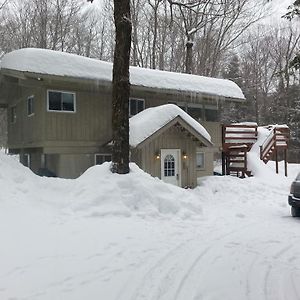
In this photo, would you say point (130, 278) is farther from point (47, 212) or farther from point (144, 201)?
point (144, 201)

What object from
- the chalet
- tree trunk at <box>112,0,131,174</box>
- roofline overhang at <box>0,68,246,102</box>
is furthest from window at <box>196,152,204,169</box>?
tree trunk at <box>112,0,131,174</box>

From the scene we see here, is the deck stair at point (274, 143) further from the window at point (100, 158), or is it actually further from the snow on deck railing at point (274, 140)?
the window at point (100, 158)

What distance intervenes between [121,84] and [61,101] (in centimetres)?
518

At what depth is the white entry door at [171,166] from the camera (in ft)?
60.4

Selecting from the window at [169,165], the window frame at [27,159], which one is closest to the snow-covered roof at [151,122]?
the window at [169,165]

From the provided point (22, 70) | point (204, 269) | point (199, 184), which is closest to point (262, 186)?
point (199, 184)

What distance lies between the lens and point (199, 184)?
19.6m

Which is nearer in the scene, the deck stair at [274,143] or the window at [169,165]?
the window at [169,165]

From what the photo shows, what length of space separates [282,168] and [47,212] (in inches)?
780

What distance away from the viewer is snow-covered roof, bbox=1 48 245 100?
1617cm

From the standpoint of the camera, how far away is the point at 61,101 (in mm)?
17234

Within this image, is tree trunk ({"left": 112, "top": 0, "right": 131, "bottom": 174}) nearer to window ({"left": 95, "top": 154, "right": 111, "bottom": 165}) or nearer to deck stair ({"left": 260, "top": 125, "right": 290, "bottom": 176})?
window ({"left": 95, "top": 154, "right": 111, "bottom": 165})

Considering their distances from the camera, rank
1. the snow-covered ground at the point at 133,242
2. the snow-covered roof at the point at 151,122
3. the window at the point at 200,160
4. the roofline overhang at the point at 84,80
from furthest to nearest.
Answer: the window at the point at 200,160
the snow-covered roof at the point at 151,122
the roofline overhang at the point at 84,80
the snow-covered ground at the point at 133,242

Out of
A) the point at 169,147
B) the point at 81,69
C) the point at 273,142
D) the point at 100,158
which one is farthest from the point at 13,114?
the point at 273,142
